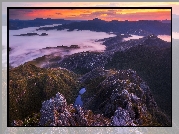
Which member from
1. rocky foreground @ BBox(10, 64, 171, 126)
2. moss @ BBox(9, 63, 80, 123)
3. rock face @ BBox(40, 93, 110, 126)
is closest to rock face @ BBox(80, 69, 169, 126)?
rocky foreground @ BBox(10, 64, 171, 126)

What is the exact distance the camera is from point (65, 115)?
7270 mm

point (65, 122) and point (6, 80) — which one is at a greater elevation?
point (6, 80)

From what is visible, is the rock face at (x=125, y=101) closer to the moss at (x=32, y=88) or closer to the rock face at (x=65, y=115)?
the rock face at (x=65, y=115)

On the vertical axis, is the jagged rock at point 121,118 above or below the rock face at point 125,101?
below

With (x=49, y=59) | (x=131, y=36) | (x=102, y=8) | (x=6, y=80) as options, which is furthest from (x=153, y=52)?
(x=6, y=80)

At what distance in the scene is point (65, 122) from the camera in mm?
7289

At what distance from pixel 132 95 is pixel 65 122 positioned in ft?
3.81

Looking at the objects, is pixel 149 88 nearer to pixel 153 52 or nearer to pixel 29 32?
pixel 153 52

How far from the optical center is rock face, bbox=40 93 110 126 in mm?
7273

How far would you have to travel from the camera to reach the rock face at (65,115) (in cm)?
727

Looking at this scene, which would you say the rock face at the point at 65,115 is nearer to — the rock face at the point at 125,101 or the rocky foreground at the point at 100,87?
the rocky foreground at the point at 100,87

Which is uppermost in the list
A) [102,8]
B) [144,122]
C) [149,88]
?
[102,8]

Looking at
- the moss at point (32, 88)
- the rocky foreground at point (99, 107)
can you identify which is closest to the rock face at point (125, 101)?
the rocky foreground at point (99, 107)

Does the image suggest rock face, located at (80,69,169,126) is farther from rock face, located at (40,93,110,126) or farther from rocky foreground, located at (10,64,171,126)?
rock face, located at (40,93,110,126)
